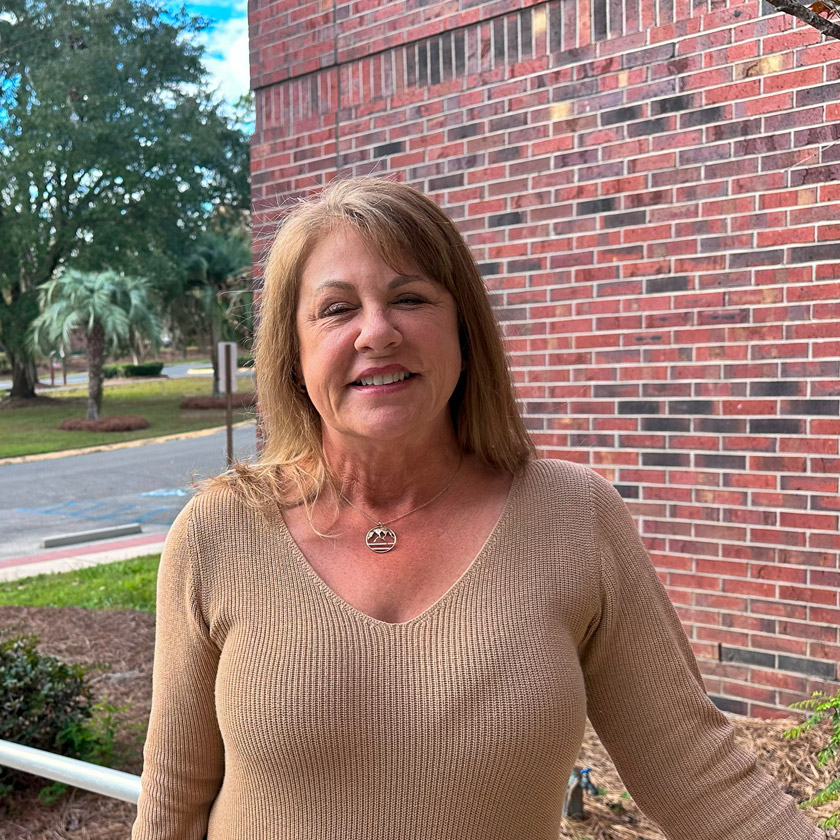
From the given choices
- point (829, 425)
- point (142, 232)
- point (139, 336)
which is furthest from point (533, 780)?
point (139, 336)

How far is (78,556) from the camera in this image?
11250 mm

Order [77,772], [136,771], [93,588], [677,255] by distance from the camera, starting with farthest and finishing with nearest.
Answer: [93,588]
[136,771]
[677,255]
[77,772]

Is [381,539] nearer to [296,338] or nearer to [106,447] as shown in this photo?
[296,338]

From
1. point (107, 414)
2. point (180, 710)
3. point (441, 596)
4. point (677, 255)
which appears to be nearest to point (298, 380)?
point (441, 596)

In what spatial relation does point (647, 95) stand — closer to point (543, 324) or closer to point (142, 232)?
point (543, 324)

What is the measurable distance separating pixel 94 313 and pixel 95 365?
86.6 inches

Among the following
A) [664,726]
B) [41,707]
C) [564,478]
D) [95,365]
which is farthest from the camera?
[95,365]

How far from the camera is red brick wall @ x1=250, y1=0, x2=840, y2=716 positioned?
370 cm

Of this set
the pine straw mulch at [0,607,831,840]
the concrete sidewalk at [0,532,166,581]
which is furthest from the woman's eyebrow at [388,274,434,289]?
the concrete sidewalk at [0,532,166,581]

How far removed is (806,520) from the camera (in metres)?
3.74

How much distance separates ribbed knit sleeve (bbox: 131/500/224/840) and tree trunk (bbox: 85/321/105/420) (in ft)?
91.6

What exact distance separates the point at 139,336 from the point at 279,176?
103ft

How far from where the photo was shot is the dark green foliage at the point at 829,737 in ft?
8.72

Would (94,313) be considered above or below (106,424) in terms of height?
above
